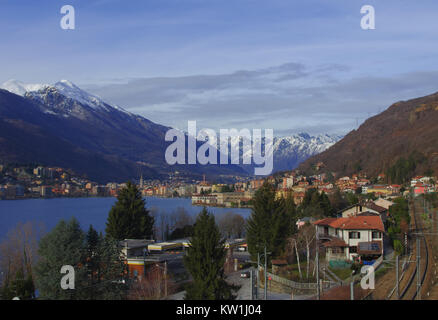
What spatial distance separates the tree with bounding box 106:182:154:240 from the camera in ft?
87.1

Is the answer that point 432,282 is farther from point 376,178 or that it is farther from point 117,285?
point 376,178

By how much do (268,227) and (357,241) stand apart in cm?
493

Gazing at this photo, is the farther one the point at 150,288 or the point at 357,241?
the point at 357,241

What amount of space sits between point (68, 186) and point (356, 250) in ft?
397

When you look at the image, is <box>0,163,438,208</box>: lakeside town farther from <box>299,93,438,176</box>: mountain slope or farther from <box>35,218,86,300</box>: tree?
<box>35,218,86,300</box>: tree

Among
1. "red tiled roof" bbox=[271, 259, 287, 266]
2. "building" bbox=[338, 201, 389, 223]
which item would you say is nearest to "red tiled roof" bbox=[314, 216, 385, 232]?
"red tiled roof" bbox=[271, 259, 287, 266]

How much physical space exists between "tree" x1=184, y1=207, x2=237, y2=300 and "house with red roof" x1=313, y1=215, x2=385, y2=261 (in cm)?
1138

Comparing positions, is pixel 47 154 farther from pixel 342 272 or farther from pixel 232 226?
pixel 342 272

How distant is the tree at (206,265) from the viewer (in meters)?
14.0

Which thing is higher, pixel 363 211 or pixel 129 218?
pixel 129 218

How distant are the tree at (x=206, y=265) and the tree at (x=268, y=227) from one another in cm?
855

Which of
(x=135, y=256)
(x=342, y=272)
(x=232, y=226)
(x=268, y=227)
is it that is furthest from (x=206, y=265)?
(x=232, y=226)

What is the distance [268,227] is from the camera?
24.1 meters
